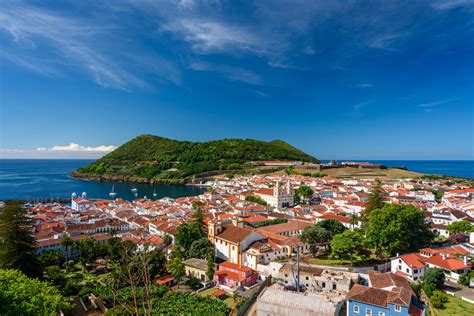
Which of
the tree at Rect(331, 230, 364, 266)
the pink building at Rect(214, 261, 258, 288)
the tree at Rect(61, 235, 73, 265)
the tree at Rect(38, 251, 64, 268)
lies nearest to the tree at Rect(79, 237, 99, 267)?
the tree at Rect(61, 235, 73, 265)

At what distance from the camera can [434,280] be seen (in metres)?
16.8

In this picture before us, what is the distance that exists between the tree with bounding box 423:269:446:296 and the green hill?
257 feet

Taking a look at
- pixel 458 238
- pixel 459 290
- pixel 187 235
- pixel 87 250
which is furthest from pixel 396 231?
pixel 87 250

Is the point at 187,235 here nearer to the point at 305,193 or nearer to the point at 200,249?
the point at 200,249

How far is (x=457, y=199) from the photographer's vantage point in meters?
42.1

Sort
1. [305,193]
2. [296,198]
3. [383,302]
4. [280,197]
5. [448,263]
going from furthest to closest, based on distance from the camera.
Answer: [305,193] < [296,198] < [280,197] < [448,263] < [383,302]

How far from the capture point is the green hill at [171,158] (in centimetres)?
9950

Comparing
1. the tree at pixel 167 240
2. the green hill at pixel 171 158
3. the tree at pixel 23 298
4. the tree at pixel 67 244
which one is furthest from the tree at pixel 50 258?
the green hill at pixel 171 158

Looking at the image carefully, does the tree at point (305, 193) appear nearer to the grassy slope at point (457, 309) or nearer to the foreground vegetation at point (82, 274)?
the foreground vegetation at point (82, 274)

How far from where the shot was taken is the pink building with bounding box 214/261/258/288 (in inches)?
773

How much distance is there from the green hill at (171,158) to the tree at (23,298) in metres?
77.2

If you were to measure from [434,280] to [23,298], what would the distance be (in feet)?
66.2

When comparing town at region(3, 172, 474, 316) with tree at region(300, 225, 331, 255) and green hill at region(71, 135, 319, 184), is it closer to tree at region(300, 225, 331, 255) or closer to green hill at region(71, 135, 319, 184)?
tree at region(300, 225, 331, 255)

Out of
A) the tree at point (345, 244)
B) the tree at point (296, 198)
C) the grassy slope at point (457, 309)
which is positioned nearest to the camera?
the grassy slope at point (457, 309)
